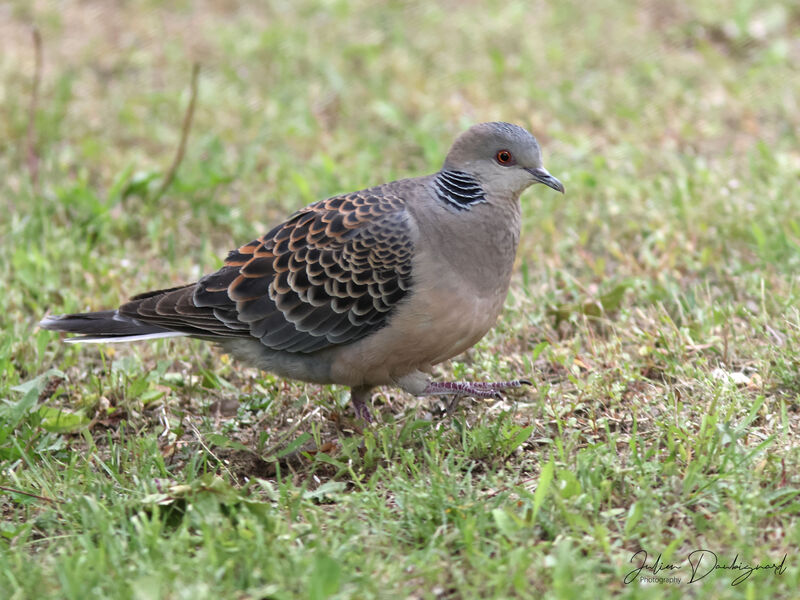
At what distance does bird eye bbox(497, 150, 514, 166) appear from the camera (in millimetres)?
4180

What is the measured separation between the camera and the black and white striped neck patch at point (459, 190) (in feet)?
13.5

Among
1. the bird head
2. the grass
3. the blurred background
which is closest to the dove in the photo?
the bird head

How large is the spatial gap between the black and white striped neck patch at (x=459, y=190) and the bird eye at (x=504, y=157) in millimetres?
146

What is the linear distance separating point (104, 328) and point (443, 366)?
1559mm

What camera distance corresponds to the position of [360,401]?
4.21 meters

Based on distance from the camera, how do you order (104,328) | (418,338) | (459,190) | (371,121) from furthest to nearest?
(371,121) < (104,328) < (459,190) < (418,338)

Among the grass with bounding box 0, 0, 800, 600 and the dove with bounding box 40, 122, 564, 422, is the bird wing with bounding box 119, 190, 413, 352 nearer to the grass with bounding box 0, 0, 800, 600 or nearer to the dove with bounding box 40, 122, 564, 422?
the dove with bounding box 40, 122, 564, 422

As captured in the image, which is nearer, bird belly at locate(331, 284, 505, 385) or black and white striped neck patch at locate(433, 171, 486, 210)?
bird belly at locate(331, 284, 505, 385)

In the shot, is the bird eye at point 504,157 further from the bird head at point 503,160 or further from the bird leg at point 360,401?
Answer: the bird leg at point 360,401

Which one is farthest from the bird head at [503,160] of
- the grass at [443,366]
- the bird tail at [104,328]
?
the bird tail at [104,328]

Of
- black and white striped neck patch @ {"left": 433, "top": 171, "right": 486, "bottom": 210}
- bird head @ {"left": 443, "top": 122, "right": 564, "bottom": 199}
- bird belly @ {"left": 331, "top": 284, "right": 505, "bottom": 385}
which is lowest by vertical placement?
bird belly @ {"left": 331, "top": 284, "right": 505, "bottom": 385}

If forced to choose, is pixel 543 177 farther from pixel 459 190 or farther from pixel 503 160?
pixel 459 190

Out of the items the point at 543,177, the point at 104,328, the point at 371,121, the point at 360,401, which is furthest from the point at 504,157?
the point at 371,121

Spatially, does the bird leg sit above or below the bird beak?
below
